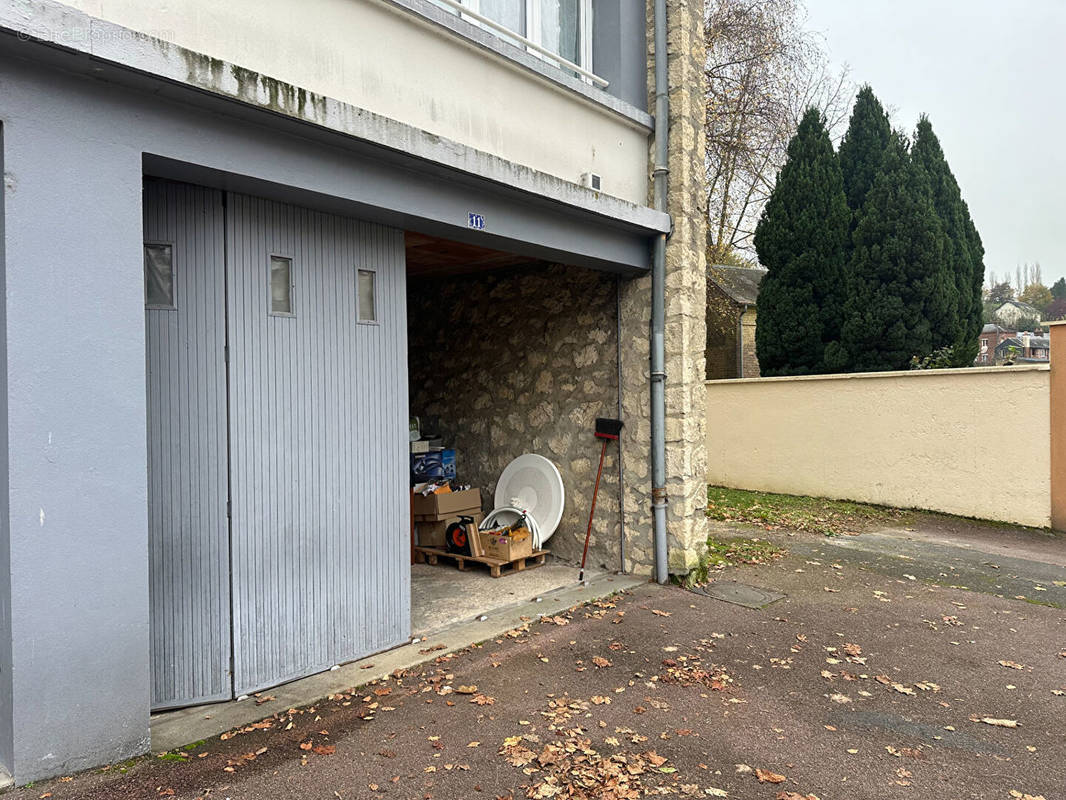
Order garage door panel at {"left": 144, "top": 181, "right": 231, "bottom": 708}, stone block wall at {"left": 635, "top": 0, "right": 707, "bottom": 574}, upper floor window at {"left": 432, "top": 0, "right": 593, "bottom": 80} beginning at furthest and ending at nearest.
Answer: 1. stone block wall at {"left": 635, "top": 0, "right": 707, "bottom": 574}
2. upper floor window at {"left": 432, "top": 0, "right": 593, "bottom": 80}
3. garage door panel at {"left": 144, "top": 181, "right": 231, "bottom": 708}

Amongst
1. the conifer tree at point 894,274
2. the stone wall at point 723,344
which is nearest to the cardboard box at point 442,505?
the conifer tree at point 894,274

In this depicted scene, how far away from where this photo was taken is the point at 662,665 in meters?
4.69

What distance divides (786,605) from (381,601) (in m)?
3.30

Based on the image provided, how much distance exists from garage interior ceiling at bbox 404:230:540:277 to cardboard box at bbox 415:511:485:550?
2.52 meters

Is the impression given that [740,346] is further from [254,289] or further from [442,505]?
[254,289]

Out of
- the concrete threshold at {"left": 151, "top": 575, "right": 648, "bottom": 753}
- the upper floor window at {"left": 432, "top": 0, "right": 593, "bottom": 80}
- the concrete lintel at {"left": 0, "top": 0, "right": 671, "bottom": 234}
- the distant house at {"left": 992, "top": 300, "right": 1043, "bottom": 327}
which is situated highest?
the distant house at {"left": 992, "top": 300, "right": 1043, "bottom": 327}

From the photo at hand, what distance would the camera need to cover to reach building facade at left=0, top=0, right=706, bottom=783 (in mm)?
3002

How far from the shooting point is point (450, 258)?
7.06 meters

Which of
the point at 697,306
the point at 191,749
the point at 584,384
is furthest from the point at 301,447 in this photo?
the point at 697,306

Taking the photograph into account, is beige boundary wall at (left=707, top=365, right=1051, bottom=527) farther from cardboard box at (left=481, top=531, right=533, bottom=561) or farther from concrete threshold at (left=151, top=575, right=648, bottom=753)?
cardboard box at (left=481, top=531, right=533, bottom=561)

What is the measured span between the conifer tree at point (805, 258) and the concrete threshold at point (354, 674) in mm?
8695

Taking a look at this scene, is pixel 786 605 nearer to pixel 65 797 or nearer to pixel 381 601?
pixel 381 601

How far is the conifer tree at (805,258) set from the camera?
44.4 feet

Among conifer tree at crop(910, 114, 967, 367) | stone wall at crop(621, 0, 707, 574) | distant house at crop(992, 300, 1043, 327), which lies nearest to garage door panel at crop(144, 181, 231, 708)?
stone wall at crop(621, 0, 707, 574)
